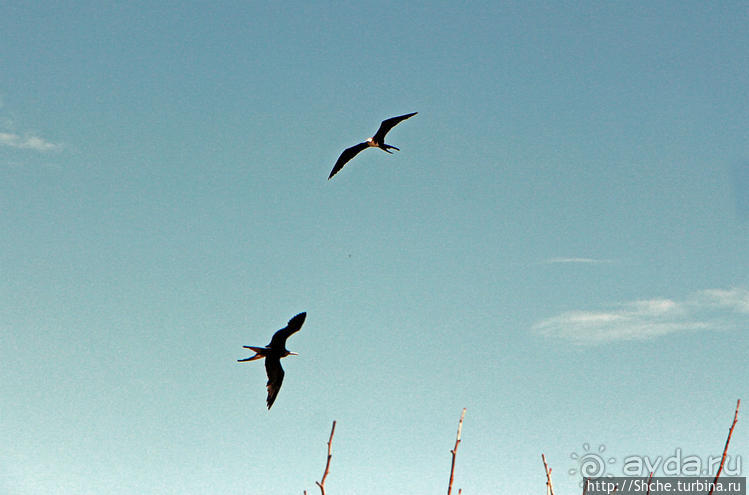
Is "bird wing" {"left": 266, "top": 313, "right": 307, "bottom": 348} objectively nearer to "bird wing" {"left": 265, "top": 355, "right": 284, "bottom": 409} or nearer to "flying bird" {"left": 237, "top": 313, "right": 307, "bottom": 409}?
"flying bird" {"left": 237, "top": 313, "right": 307, "bottom": 409}

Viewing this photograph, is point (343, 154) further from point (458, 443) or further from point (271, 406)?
point (458, 443)

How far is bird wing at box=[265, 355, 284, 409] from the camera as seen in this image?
1805 centimetres

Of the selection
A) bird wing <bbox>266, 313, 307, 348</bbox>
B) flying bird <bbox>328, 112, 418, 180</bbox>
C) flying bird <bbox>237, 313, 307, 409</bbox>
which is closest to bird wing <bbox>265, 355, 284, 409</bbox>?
flying bird <bbox>237, 313, 307, 409</bbox>

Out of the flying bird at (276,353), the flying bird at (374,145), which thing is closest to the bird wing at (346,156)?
the flying bird at (374,145)

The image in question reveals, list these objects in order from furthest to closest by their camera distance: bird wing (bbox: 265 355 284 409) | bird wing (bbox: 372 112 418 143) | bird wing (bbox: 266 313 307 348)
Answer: bird wing (bbox: 372 112 418 143), bird wing (bbox: 265 355 284 409), bird wing (bbox: 266 313 307 348)

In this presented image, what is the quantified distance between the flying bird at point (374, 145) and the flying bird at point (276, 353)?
25.4 feet

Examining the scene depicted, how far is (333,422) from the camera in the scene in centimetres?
532

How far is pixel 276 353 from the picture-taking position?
18.0 metres

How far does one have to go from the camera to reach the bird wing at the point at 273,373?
18047mm

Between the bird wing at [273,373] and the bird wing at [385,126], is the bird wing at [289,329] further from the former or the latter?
the bird wing at [385,126]

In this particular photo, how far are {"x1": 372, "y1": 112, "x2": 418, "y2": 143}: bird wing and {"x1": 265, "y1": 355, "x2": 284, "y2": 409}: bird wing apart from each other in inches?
362

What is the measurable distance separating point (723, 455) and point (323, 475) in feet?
9.92

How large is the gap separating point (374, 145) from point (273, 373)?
937 centimetres

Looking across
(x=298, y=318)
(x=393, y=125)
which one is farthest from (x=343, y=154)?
(x=298, y=318)
